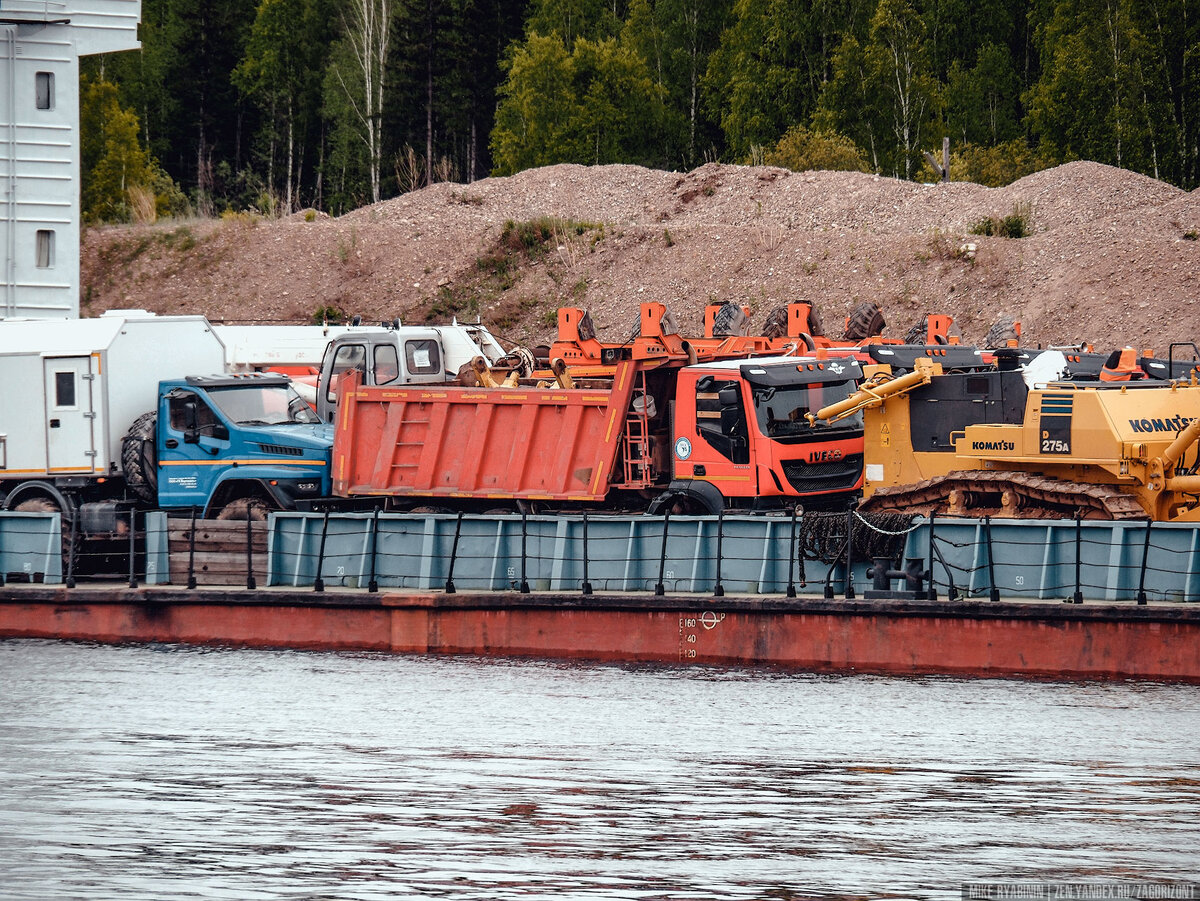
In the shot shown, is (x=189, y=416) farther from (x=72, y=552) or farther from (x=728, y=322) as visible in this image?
(x=728, y=322)

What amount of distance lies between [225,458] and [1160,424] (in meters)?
12.5

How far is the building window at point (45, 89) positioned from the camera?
4047 centimetres

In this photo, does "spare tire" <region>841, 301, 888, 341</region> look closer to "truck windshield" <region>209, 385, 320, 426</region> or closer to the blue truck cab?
"truck windshield" <region>209, 385, 320, 426</region>

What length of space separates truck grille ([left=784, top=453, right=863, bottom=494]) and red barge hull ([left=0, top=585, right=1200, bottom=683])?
2457mm

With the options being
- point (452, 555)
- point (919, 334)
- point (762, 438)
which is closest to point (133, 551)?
point (452, 555)

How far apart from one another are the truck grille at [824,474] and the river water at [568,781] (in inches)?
121

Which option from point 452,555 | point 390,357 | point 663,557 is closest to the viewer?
point 663,557

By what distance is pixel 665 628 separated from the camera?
72.1 feet

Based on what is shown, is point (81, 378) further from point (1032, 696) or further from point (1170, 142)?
point (1170, 142)

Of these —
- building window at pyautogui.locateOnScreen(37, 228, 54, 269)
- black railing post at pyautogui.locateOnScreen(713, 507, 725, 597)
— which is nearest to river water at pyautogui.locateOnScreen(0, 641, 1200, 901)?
black railing post at pyautogui.locateOnScreen(713, 507, 725, 597)

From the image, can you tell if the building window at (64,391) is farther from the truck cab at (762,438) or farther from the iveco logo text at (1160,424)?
the iveco logo text at (1160,424)

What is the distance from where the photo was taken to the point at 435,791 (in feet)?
54.6

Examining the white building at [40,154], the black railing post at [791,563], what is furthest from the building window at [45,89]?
the black railing post at [791,563]

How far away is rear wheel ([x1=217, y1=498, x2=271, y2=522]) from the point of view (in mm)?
25797
